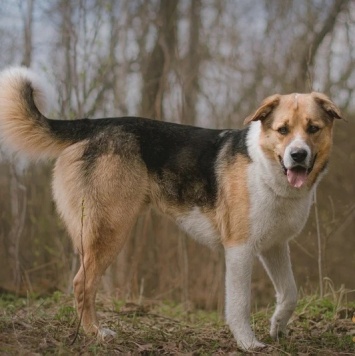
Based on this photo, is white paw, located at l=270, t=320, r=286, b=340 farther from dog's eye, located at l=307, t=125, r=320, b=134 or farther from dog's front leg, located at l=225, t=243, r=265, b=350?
dog's eye, located at l=307, t=125, r=320, b=134

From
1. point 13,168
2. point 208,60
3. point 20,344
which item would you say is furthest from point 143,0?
point 20,344

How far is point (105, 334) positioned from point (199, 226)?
1085 millimetres

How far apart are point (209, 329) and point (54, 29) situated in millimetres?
5887

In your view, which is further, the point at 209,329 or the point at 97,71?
the point at 97,71

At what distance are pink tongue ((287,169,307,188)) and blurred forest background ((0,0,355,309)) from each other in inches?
126

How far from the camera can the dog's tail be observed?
4539 millimetres

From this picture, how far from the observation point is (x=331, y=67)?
30.7ft

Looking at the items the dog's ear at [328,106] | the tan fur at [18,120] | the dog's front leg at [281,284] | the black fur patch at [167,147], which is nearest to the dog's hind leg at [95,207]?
the black fur patch at [167,147]

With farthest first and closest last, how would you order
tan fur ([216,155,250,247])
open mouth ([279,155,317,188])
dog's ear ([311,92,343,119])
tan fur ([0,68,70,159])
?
tan fur ([0,68,70,159])
tan fur ([216,155,250,247])
dog's ear ([311,92,343,119])
open mouth ([279,155,317,188])

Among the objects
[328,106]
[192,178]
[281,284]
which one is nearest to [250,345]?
[281,284]

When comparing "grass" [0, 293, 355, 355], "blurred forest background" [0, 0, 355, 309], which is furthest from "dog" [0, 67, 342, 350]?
"blurred forest background" [0, 0, 355, 309]

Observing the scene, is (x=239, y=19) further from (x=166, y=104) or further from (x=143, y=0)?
(x=166, y=104)

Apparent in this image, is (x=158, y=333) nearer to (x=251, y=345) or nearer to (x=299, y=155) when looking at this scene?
(x=251, y=345)

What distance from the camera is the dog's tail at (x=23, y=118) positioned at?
14.9ft
